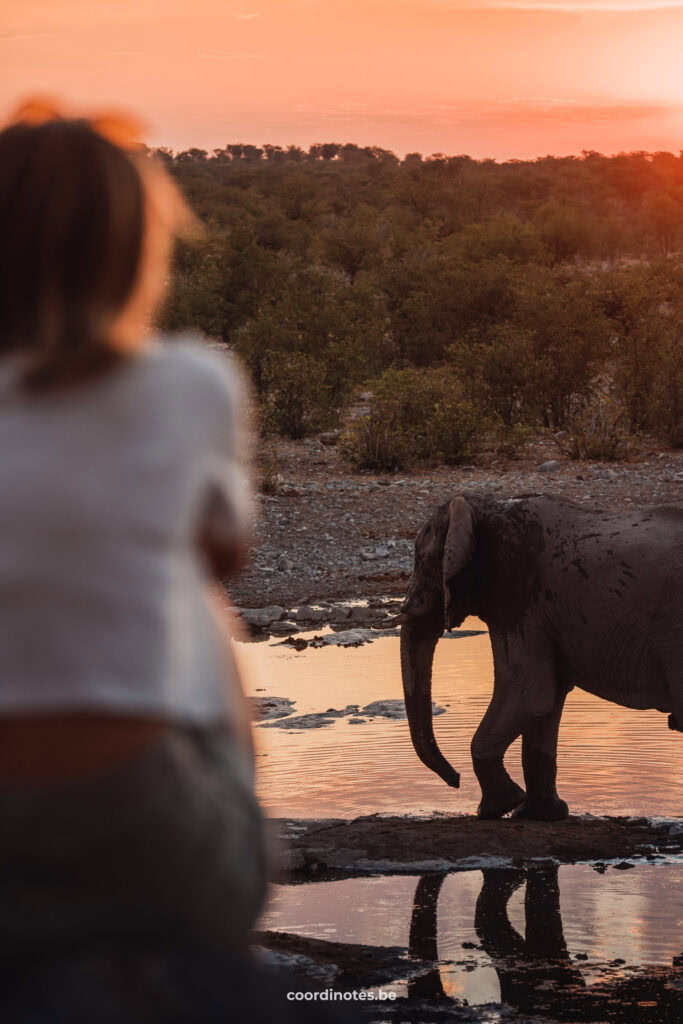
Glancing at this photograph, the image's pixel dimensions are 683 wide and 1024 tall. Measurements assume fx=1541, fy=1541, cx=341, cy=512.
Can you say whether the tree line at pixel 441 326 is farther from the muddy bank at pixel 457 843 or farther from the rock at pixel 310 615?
the muddy bank at pixel 457 843

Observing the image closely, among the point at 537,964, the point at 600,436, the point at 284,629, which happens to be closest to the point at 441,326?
the point at 600,436

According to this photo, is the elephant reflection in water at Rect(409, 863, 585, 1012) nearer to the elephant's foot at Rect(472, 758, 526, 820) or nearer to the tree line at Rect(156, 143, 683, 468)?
the elephant's foot at Rect(472, 758, 526, 820)

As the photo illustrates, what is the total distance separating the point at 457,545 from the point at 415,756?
1.53 m

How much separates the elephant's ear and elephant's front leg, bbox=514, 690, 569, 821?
63cm

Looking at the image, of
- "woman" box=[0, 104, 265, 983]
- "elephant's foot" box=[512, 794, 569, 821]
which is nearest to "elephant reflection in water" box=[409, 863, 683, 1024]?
"elephant's foot" box=[512, 794, 569, 821]

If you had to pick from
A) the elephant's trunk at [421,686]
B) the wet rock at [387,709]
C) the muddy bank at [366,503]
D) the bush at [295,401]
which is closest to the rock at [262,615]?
the muddy bank at [366,503]

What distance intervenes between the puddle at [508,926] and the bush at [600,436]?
12.1 meters

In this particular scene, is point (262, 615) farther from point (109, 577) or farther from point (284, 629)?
point (109, 577)

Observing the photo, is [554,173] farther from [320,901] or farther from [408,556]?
[320,901]

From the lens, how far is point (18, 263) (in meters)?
1.39

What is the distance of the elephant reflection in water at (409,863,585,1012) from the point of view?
4867mm

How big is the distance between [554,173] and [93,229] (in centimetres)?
7539

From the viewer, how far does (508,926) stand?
547 cm

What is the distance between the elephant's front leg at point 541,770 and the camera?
6.54 m
